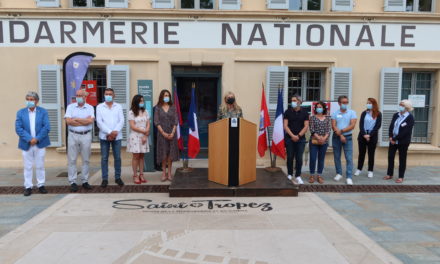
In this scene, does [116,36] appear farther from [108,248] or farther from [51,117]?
[108,248]

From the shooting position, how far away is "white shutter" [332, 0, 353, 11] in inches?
336

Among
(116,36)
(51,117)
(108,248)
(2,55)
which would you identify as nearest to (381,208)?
(108,248)

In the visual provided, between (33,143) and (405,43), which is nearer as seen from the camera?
(33,143)

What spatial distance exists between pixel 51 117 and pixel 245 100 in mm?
4836

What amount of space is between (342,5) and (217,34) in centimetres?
323

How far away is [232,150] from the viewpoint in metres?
5.95

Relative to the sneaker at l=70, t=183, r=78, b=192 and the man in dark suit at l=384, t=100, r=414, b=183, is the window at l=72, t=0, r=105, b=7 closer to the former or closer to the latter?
the sneaker at l=70, t=183, r=78, b=192

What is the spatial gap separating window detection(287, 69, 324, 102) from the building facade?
2.9 inches

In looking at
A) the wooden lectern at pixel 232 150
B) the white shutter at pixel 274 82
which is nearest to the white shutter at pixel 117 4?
the white shutter at pixel 274 82

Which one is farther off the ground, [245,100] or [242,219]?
[245,100]

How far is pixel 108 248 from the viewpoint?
12.4 ft

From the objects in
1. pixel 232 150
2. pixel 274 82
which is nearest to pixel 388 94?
pixel 274 82

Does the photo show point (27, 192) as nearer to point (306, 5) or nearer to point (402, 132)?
point (402, 132)

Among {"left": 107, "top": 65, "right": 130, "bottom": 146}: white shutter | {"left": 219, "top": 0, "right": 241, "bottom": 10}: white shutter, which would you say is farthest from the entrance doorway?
{"left": 219, "top": 0, "right": 241, "bottom": 10}: white shutter
